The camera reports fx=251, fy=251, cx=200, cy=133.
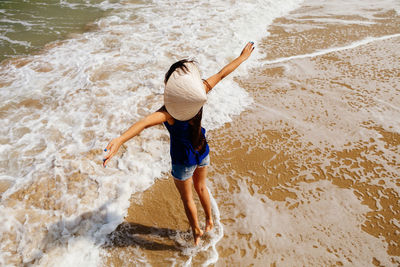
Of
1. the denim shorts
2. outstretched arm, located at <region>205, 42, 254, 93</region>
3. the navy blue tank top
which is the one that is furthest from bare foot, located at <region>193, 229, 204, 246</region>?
outstretched arm, located at <region>205, 42, 254, 93</region>

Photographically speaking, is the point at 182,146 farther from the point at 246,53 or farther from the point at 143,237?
the point at 143,237

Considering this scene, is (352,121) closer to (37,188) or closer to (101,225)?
(101,225)

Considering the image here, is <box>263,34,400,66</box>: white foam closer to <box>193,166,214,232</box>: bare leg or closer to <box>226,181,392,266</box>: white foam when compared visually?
<box>226,181,392,266</box>: white foam

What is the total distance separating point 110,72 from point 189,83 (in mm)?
4615

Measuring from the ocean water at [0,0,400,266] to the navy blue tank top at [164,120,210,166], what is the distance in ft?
3.53

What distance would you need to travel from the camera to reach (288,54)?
19.8 ft

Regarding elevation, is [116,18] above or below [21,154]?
above

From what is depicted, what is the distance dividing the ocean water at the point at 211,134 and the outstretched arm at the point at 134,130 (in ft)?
4.92

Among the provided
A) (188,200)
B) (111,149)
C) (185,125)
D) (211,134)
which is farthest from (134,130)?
(211,134)

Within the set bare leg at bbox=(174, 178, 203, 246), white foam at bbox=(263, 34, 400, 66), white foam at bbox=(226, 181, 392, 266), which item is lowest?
white foam at bbox=(226, 181, 392, 266)

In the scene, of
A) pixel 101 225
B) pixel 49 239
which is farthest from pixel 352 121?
pixel 49 239

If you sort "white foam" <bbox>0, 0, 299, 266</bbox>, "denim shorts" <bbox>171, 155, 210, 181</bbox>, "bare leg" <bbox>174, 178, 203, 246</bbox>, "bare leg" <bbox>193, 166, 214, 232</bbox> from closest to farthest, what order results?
"denim shorts" <bbox>171, 155, 210, 181</bbox>, "bare leg" <bbox>174, 178, 203, 246</bbox>, "bare leg" <bbox>193, 166, 214, 232</bbox>, "white foam" <bbox>0, 0, 299, 266</bbox>

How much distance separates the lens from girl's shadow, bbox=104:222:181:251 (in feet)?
8.60

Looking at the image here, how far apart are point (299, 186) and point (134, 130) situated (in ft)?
7.67
